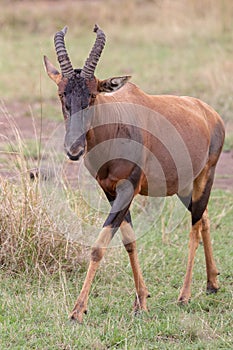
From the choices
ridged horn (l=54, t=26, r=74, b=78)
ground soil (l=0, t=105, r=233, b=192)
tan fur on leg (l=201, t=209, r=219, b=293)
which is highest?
ridged horn (l=54, t=26, r=74, b=78)

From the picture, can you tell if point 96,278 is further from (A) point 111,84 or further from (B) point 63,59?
(B) point 63,59

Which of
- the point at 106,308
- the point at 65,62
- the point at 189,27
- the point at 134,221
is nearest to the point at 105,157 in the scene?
the point at 65,62

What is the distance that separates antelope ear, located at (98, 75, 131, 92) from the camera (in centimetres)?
550

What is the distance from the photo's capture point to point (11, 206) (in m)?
6.59

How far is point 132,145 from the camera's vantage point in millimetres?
5758

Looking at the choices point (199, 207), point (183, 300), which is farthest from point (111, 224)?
point (199, 207)

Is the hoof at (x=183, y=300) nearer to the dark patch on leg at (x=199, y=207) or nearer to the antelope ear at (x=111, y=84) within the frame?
the dark patch on leg at (x=199, y=207)

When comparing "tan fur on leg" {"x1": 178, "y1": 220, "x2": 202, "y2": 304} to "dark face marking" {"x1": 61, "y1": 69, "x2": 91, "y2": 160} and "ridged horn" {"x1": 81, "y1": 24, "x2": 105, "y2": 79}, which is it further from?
"ridged horn" {"x1": 81, "y1": 24, "x2": 105, "y2": 79}

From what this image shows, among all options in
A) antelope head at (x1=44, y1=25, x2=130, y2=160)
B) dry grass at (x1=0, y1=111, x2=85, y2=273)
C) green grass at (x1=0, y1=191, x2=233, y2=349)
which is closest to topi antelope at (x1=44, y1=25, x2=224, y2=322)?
antelope head at (x1=44, y1=25, x2=130, y2=160)

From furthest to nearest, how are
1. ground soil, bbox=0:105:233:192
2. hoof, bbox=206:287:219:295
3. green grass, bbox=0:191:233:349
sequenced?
ground soil, bbox=0:105:233:192 → hoof, bbox=206:287:219:295 → green grass, bbox=0:191:233:349

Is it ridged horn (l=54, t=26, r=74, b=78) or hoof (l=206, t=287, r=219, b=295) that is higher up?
ridged horn (l=54, t=26, r=74, b=78)

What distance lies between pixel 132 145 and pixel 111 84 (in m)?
0.49

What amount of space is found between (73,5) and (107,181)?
16492 millimetres

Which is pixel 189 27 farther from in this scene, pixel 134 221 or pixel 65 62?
pixel 65 62
